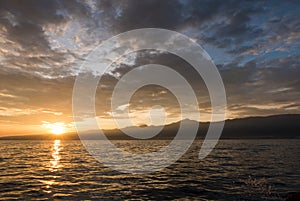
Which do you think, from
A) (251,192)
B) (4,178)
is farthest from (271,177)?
(4,178)

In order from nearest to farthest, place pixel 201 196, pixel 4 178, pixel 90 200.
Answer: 1. pixel 90 200
2. pixel 201 196
3. pixel 4 178

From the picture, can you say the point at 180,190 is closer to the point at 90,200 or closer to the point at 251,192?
the point at 251,192

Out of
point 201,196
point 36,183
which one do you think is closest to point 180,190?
point 201,196

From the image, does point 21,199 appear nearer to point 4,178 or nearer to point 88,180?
point 88,180

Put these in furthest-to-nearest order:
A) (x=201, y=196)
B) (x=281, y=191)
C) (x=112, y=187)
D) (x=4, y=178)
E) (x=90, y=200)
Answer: (x=4, y=178) < (x=112, y=187) < (x=281, y=191) < (x=201, y=196) < (x=90, y=200)

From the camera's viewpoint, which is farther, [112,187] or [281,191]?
[112,187]

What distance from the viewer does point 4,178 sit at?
3316cm

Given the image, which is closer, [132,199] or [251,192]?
[132,199]

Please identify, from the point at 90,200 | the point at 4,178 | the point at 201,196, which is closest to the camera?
the point at 90,200

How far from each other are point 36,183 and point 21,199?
7988 millimetres

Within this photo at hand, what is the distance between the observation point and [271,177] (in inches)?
1328

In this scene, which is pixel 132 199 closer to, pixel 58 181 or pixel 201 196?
pixel 201 196

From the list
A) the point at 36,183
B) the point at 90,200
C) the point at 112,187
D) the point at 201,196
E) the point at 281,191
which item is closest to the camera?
the point at 90,200

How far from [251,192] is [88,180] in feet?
64.2
